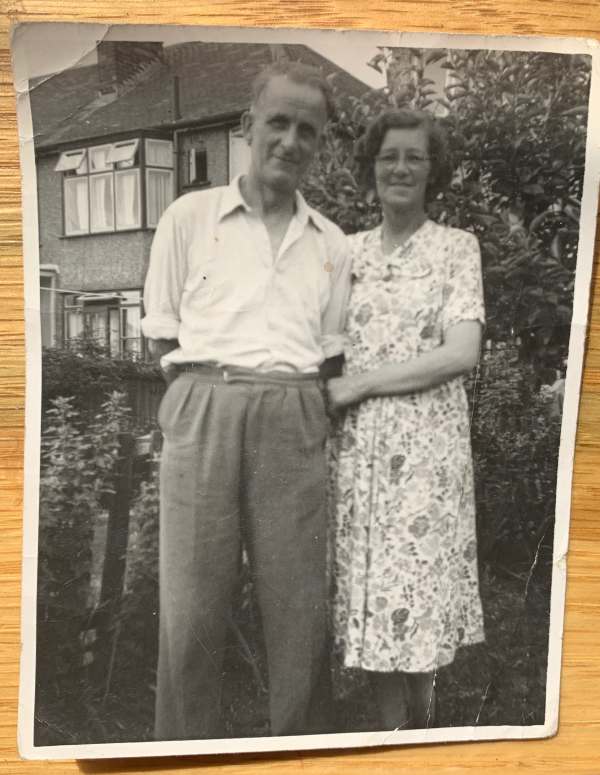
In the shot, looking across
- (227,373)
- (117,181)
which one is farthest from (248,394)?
(117,181)

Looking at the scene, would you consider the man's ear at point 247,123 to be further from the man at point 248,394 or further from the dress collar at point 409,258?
the dress collar at point 409,258

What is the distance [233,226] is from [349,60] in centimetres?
20

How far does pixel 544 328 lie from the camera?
82 centimetres

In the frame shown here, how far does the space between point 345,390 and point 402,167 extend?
23 cm

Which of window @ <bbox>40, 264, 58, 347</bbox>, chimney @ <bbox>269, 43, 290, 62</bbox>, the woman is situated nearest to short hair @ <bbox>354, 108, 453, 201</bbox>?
the woman

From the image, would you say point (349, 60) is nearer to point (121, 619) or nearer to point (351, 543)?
point (351, 543)

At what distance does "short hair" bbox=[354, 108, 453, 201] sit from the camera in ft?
2.50

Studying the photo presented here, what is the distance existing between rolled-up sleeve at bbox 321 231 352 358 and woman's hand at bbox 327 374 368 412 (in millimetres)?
28

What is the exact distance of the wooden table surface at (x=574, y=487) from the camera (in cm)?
76

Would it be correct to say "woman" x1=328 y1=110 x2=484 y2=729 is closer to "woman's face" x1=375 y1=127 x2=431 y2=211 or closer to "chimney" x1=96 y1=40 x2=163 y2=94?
"woman's face" x1=375 y1=127 x2=431 y2=211

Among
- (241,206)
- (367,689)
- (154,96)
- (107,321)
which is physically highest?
(154,96)

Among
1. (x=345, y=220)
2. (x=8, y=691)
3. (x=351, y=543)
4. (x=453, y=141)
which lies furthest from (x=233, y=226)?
(x=8, y=691)

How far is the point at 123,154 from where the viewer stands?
2.46ft

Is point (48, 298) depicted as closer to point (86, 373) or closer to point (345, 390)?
point (86, 373)
